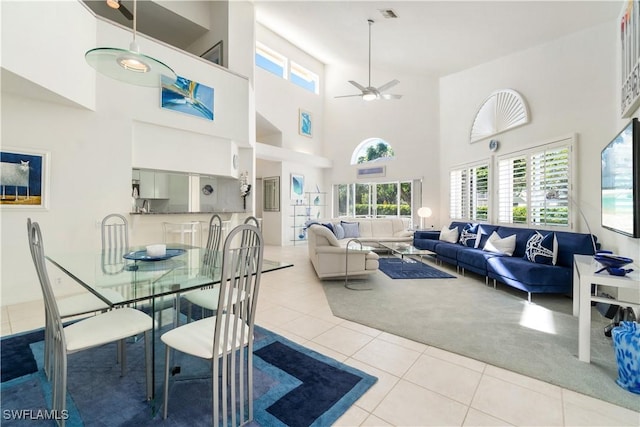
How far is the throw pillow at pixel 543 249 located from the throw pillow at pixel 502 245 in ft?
1.32

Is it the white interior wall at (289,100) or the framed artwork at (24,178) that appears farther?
the white interior wall at (289,100)

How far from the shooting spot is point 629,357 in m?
1.84

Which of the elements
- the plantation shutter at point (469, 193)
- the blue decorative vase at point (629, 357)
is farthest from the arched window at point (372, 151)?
the blue decorative vase at point (629, 357)

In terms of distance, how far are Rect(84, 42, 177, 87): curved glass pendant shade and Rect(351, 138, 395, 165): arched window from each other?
729cm

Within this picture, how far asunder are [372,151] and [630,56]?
6610mm

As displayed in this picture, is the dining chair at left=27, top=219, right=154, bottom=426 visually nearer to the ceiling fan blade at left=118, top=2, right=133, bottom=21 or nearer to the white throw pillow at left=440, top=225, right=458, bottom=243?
the ceiling fan blade at left=118, top=2, right=133, bottom=21

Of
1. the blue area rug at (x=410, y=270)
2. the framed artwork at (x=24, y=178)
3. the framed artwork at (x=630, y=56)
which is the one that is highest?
the framed artwork at (x=630, y=56)

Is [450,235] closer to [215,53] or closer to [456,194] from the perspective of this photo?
[456,194]

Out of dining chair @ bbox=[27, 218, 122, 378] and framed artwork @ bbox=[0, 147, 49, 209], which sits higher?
framed artwork @ bbox=[0, 147, 49, 209]

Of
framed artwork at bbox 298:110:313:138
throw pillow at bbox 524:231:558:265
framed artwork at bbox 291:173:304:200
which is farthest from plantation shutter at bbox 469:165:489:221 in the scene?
framed artwork at bbox 298:110:313:138

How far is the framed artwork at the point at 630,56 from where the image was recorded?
2543mm

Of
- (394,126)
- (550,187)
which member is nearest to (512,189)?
(550,187)

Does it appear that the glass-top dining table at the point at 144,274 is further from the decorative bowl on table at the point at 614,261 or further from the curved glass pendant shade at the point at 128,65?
the decorative bowl on table at the point at 614,261

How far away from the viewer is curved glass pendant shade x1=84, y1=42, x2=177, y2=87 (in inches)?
80.0
